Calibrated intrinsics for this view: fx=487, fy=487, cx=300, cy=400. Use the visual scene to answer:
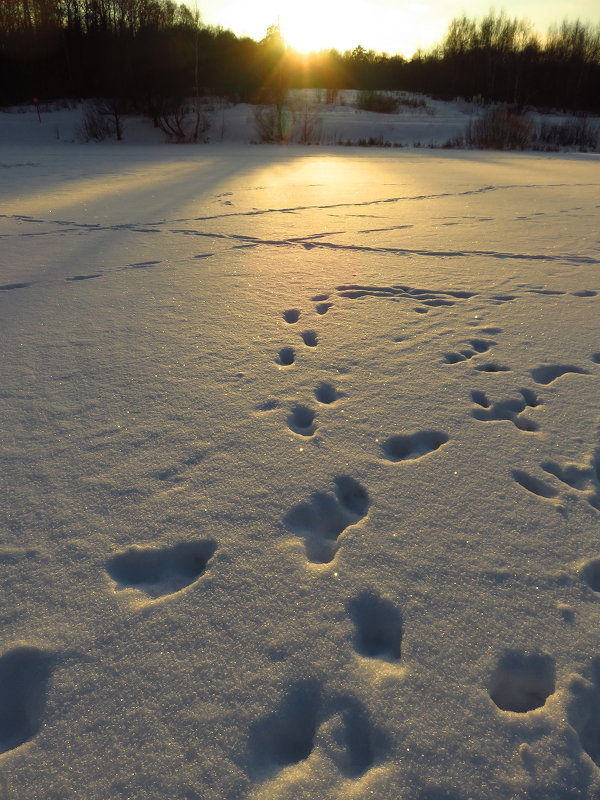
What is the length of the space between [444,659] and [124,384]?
6.11ft

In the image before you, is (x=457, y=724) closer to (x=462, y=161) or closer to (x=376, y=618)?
(x=376, y=618)

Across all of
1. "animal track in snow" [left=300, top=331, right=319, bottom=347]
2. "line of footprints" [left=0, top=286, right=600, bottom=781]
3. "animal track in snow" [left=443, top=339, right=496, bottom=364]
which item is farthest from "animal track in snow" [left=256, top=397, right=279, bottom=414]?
"animal track in snow" [left=443, top=339, right=496, bottom=364]

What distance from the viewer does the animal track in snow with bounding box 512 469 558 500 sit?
1.80 metres

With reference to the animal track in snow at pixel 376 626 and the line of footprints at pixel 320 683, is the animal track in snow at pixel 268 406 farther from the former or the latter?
the animal track in snow at pixel 376 626

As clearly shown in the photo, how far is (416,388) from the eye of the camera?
240 centimetres

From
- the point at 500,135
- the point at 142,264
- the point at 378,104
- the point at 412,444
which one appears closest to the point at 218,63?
the point at 378,104

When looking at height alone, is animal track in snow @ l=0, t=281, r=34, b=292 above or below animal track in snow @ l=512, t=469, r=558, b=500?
above

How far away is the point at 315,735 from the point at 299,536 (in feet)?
1.94

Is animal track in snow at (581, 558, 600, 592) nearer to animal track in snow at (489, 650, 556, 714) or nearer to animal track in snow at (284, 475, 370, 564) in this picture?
animal track in snow at (489, 650, 556, 714)

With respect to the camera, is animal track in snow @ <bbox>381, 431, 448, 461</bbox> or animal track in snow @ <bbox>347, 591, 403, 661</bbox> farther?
animal track in snow @ <bbox>381, 431, 448, 461</bbox>

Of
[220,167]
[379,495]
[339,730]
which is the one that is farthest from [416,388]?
[220,167]

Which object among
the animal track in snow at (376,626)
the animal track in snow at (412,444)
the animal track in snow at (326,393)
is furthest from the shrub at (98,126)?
the animal track in snow at (376,626)

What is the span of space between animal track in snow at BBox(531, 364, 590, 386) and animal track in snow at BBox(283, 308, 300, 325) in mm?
1423

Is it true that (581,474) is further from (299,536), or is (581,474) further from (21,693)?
(21,693)
